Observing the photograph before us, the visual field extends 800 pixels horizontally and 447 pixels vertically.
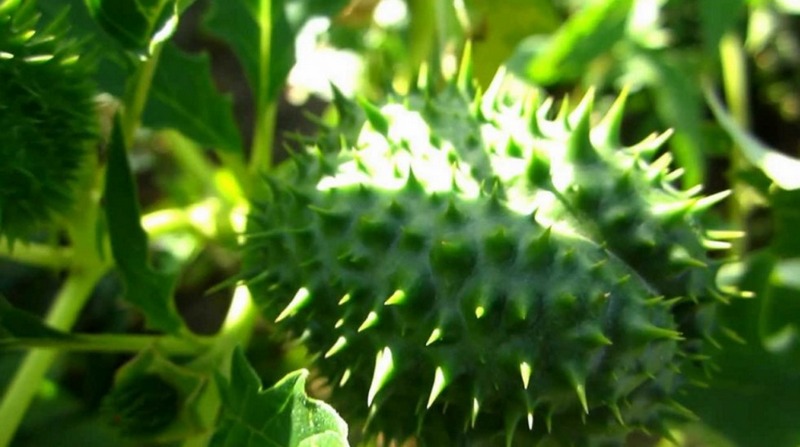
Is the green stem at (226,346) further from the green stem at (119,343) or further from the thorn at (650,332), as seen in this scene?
the thorn at (650,332)

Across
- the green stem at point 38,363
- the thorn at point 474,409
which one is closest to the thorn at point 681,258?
the thorn at point 474,409

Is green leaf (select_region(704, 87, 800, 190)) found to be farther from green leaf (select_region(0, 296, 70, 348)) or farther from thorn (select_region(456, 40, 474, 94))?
green leaf (select_region(0, 296, 70, 348))

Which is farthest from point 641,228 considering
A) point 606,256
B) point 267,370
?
point 267,370

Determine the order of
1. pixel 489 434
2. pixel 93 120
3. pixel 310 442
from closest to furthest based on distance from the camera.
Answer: pixel 310 442 < pixel 489 434 < pixel 93 120

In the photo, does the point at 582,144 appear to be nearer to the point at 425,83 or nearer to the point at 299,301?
the point at 425,83

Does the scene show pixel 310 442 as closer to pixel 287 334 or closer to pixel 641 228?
pixel 287 334

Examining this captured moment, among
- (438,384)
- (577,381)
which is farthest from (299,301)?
(577,381)
